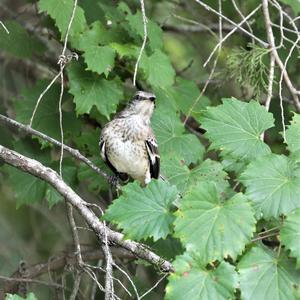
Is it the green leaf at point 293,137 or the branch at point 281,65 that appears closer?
the green leaf at point 293,137

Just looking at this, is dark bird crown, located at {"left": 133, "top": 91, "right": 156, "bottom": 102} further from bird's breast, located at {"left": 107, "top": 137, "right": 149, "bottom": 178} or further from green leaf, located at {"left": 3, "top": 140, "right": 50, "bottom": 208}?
green leaf, located at {"left": 3, "top": 140, "right": 50, "bottom": 208}

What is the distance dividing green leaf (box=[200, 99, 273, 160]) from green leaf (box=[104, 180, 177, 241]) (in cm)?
53

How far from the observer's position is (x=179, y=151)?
18.4ft

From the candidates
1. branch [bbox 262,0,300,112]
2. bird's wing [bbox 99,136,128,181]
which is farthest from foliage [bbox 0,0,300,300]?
branch [bbox 262,0,300,112]

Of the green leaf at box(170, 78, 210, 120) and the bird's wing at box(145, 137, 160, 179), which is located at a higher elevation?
the green leaf at box(170, 78, 210, 120)

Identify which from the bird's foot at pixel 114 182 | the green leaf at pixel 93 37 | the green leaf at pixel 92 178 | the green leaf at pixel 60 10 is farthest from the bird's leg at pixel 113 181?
the green leaf at pixel 60 10

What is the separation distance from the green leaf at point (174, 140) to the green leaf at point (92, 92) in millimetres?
351

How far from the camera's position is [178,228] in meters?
3.62

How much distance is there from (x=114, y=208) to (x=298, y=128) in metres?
1.17

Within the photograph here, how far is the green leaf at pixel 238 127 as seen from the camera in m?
4.27

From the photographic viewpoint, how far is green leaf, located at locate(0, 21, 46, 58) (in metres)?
6.20

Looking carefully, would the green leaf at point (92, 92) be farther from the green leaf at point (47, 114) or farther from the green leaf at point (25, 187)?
the green leaf at point (25, 187)

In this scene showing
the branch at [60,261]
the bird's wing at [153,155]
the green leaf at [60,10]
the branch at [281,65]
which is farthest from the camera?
the branch at [60,261]

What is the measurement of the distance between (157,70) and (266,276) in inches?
98.1
